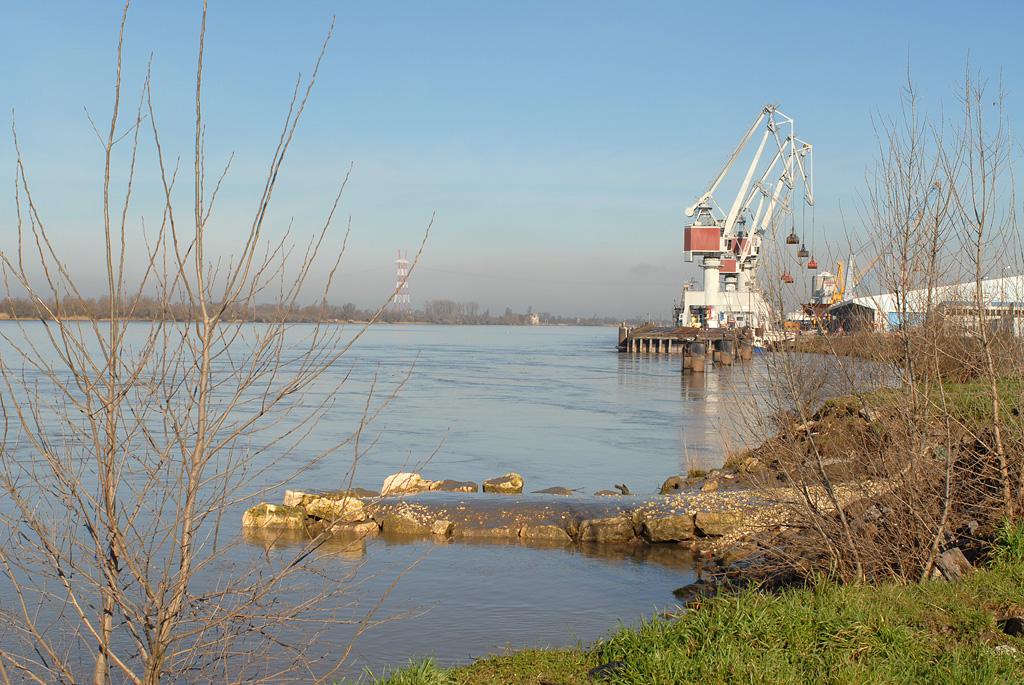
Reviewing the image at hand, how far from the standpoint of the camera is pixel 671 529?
1210 cm

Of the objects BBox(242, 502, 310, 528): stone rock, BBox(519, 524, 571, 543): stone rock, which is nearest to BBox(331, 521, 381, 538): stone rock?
BBox(242, 502, 310, 528): stone rock

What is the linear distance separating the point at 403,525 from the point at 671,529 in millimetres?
4041

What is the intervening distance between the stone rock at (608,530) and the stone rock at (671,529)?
310 millimetres

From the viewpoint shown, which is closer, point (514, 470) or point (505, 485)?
point (505, 485)

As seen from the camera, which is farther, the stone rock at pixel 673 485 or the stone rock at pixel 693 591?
the stone rock at pixel 673 485

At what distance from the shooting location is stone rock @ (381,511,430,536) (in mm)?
12820

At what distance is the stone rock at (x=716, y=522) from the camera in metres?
11.8

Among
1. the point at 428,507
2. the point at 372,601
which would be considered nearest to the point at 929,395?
the point at 372,601

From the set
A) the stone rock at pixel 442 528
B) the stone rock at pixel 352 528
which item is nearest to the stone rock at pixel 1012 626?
the stone rock at pixel 442 528

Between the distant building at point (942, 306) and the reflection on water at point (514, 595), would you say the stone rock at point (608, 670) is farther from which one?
the distant building at point (942, 306)

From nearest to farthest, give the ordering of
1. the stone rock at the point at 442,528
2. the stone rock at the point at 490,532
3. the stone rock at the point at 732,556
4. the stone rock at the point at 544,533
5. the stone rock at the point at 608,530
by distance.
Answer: the stone rock at the point at 732,556 → the stone rock at the point at 608,530 → the stone rock at the point at 544,533 → the stone rock at the point at 490,532 → the stone rock at the point at 442,528

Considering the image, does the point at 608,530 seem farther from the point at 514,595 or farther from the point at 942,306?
the point at 942,306

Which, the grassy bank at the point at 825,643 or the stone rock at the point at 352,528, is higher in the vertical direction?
the grassy bank at the point at 825,643

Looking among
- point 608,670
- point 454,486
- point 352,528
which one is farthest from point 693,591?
point 454,486
